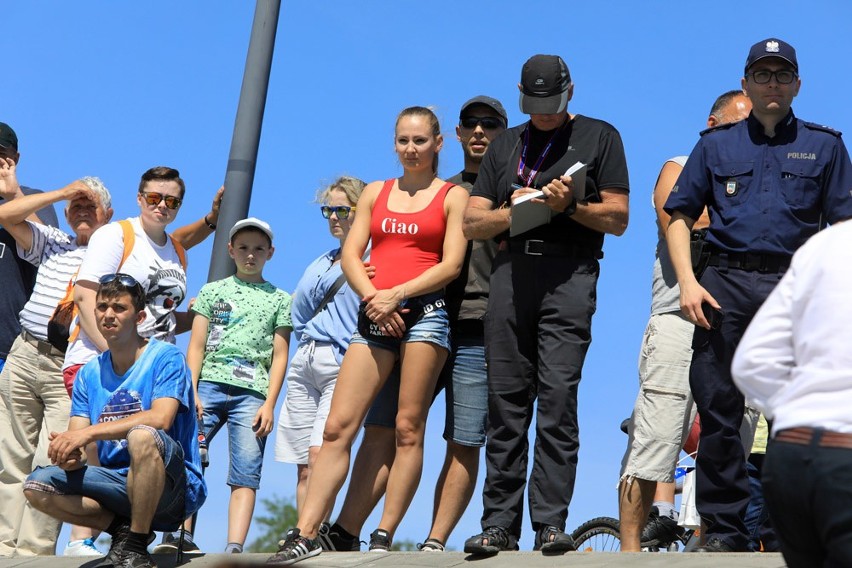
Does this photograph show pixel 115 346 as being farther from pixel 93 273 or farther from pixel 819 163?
pixel 819 163

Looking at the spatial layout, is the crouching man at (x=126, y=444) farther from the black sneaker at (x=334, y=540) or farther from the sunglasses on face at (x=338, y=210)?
the sunglasses on face at (x=338, y=210)

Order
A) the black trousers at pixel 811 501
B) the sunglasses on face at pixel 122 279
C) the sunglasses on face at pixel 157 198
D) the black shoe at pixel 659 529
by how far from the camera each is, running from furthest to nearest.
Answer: the sunglasses on face at pixel 157 198, the black shoe at pixel 659 529, the sunglasses on face at pixel 122 279, the black trousers at pixel 811 501

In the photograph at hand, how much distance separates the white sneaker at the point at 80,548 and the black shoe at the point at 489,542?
2.29 meters

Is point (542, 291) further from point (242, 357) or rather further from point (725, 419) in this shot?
point (242, 357)

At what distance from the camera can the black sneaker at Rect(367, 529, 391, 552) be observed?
647cm

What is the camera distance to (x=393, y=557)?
6.21 m

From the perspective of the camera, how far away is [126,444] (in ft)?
21.9

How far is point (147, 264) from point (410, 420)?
2.06 metres

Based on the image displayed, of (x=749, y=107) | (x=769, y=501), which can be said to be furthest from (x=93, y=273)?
(x=769, y=501)

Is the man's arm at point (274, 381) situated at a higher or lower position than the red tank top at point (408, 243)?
lower

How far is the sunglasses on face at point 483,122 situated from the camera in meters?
7.27

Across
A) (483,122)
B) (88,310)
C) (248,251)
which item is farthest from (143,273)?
(483,122)

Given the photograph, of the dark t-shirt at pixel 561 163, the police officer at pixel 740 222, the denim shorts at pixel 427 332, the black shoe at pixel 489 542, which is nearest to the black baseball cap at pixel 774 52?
the police officer at pixel 740 222

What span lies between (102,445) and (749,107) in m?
3.80
